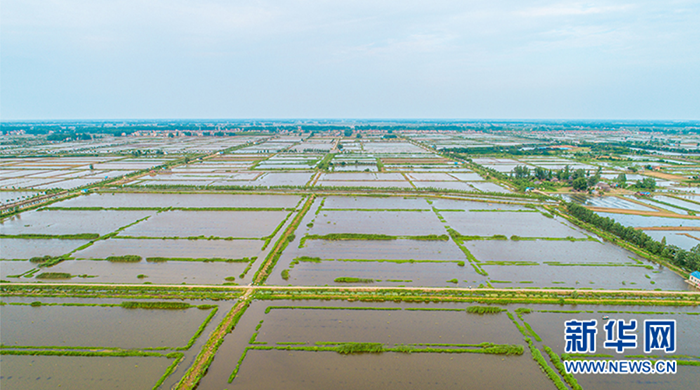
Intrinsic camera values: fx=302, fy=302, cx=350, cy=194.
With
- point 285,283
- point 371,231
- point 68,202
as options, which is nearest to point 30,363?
point 285,283

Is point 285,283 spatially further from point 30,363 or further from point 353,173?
point 353,173

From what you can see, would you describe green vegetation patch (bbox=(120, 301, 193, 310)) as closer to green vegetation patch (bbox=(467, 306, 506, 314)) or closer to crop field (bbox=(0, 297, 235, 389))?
crop field (bbox=(0, 297, 235, 389))

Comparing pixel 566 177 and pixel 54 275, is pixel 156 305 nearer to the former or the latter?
pixel 54 275

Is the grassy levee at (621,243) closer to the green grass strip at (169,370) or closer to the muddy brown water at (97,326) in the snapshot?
the green grass strip at (169,370)

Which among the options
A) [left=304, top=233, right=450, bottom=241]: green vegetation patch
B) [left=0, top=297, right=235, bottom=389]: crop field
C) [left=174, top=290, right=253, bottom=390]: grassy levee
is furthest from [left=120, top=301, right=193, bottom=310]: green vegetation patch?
[left=304, top=233, right=450, bottom=241]: green vegetation patch

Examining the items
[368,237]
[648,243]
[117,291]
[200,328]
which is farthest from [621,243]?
[117,291]

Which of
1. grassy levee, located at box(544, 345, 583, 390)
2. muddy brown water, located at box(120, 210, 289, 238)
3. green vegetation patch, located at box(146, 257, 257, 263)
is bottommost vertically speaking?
grassy levee, located at box(544, 345, 583, 390)
